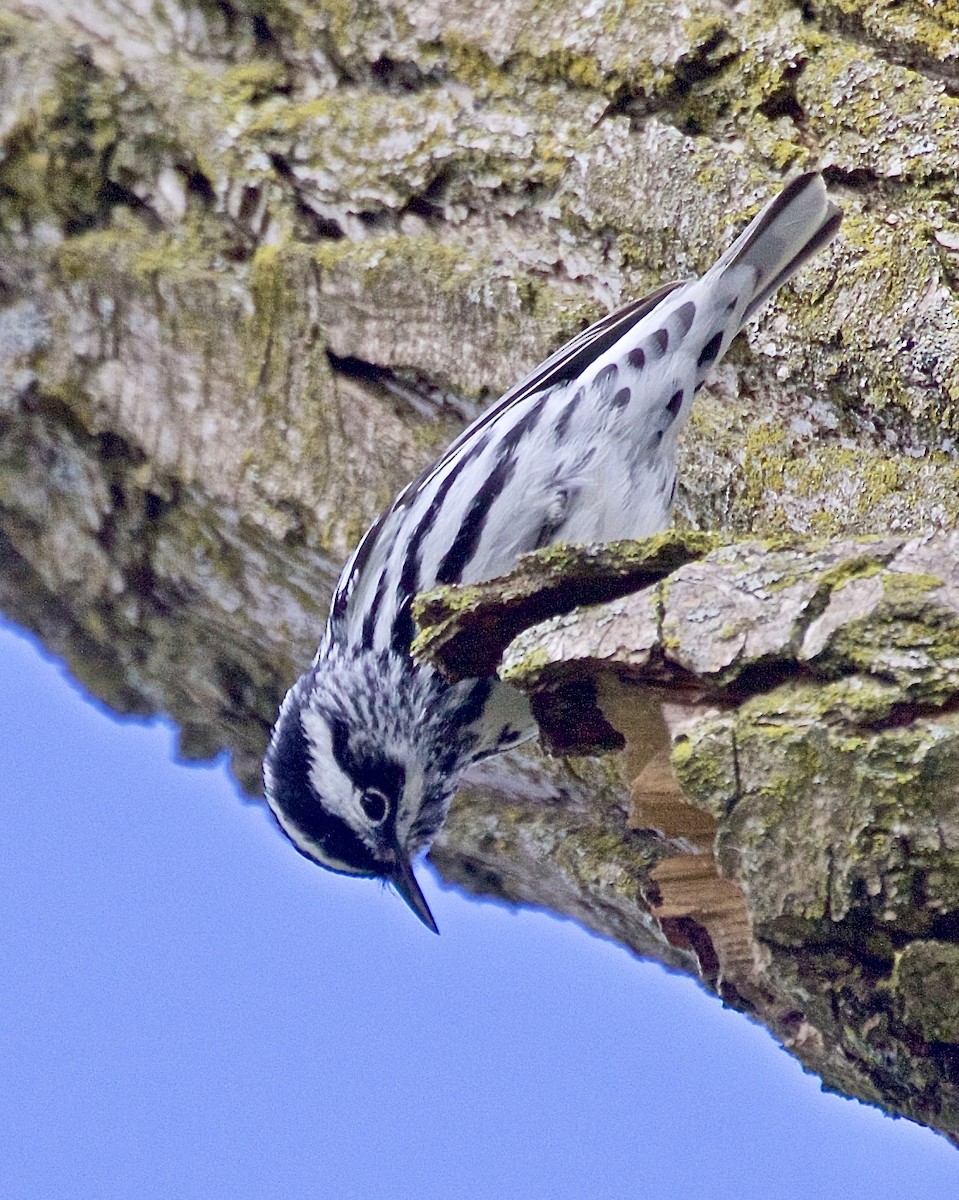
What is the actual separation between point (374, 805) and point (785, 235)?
1420 millimetres

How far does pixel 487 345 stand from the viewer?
322 cm

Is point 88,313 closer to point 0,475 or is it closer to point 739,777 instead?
point 0,475

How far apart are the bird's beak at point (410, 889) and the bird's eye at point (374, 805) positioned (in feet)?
0.36

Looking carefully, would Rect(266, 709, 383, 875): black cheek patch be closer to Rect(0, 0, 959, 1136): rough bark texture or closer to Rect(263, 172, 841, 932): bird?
Rect(263, 172, 841, 932): bird

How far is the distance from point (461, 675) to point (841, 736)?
0.67 metres

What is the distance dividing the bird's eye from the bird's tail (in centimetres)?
128

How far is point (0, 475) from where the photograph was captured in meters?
3.98

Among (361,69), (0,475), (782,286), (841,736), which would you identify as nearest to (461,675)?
A: (841,736)

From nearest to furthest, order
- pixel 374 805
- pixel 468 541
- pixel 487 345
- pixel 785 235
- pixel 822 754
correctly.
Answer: pixel 822 754
pixel 785 235
pixel 468 541
pixel 374 805
pixel 487 345

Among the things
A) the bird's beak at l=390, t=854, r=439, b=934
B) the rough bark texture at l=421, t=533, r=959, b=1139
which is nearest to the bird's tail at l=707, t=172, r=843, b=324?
the rough bark texture at l=421, t=533, r=959, b=1139

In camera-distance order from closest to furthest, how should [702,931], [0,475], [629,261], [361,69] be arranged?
[702,931]
[629,261]
[361,69]
[0,475]

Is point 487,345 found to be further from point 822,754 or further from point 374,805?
point 822,754

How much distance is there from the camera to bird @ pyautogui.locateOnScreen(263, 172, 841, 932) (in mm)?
2932

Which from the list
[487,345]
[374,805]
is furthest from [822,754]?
[487,345]
